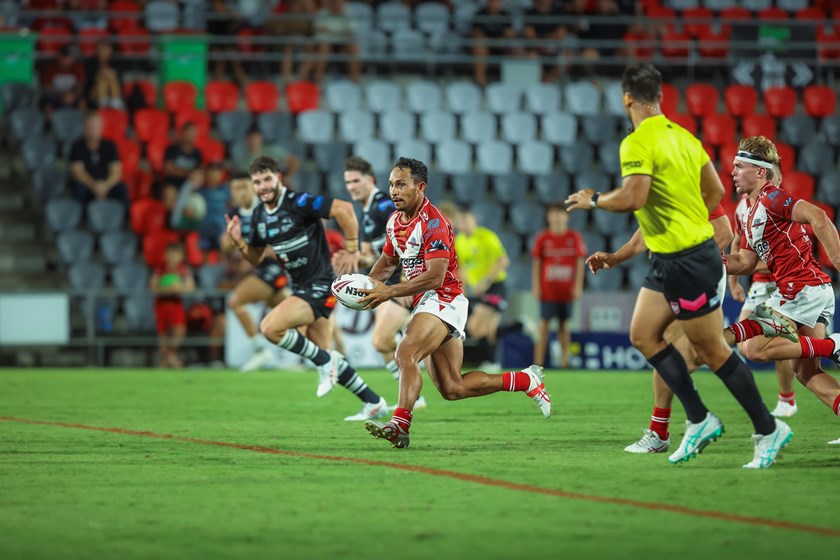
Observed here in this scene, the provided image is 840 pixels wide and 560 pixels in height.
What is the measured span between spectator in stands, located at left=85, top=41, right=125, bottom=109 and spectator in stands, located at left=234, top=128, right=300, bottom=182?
244 centimetres

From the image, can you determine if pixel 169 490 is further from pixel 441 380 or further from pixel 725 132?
pixel 725 132

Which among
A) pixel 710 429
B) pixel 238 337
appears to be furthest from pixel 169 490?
pixel 238 337

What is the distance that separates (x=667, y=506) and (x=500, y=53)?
1806cm

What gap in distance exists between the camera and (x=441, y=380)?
28.5 feet

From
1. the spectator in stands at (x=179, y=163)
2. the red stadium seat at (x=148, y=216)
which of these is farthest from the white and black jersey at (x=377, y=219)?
the red stadium seat at (x=148, y=216)

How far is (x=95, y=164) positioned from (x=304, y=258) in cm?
948

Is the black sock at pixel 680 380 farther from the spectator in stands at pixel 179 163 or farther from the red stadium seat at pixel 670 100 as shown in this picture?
the red stadium seat at pixel 670 100

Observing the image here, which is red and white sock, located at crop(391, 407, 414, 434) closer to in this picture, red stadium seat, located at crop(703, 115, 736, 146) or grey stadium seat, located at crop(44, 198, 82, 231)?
grey stadium seat, located at crop(44, 198, 82, 231)

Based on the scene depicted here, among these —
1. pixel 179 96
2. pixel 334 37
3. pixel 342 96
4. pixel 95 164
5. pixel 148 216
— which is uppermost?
pixel 334 37

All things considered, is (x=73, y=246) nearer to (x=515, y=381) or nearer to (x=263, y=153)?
(x=263, y=153)

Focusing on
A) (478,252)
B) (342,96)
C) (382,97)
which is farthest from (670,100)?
(478,252)

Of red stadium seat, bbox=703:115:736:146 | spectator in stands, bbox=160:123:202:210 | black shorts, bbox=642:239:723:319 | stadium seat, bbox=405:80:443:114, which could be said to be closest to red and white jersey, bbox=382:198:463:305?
black shorts, bbox=642:239:723:319

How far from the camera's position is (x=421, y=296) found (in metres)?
8.73

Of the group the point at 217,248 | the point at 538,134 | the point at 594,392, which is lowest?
the point at 594,392
